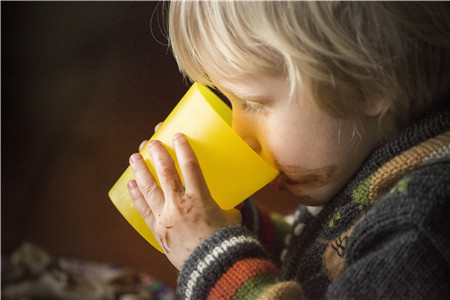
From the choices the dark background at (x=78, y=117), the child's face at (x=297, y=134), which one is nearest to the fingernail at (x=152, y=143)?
the child's face at (x=297, y=134)

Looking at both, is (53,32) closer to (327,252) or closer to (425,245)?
(327,252)

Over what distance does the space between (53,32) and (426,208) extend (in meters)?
0.96

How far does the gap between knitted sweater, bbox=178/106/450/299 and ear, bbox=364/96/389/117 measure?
39 millimetres

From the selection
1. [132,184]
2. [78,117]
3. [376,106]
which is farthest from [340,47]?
[78,117]

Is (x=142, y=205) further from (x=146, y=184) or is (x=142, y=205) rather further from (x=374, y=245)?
(x=374, y=245)

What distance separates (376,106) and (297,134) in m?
0.10

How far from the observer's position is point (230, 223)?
27.8 inches

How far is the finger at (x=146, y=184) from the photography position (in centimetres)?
71

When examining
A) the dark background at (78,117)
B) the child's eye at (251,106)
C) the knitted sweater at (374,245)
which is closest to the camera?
the knitted sweater at (374,245)

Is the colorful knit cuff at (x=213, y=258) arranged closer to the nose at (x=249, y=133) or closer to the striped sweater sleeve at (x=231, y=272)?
the striped sweater sleeve at (x=231, y=272)

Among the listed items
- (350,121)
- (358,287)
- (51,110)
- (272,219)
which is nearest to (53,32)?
(51,110)

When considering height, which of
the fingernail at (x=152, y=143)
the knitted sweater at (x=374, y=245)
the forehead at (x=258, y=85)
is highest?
the fingernail at (x=152, y=143)

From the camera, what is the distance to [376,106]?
0.67 metres

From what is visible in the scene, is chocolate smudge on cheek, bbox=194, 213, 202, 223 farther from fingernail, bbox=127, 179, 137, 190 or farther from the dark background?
the dark background
